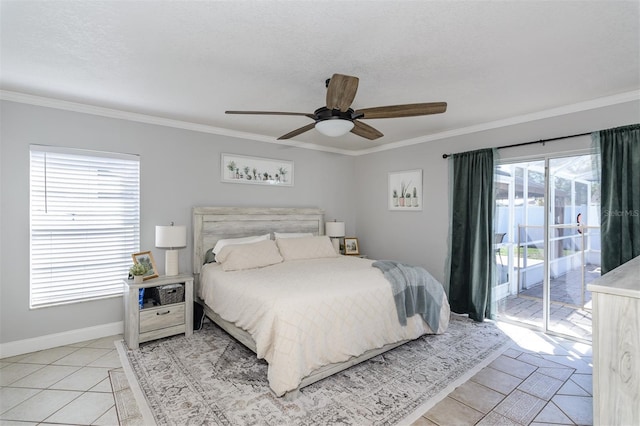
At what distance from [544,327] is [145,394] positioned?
417 centimetres

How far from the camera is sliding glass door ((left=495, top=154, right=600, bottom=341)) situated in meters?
3.37

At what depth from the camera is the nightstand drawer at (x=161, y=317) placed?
319cm

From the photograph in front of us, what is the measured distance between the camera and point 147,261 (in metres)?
3.50

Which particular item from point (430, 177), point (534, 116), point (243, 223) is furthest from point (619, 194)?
point (243, 223)

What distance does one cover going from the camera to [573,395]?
238 centimetres

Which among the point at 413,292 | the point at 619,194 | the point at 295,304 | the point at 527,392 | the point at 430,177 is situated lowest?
the point at 527,392

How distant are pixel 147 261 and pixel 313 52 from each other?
9.45 ft

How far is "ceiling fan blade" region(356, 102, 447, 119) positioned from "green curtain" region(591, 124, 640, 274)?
6.55ft

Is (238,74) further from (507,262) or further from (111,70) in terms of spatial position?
(507,262)

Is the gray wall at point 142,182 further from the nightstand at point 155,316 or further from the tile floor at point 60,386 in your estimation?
the nightstand at point 155,316

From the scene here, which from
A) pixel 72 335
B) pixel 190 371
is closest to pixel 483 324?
pixel 190 371

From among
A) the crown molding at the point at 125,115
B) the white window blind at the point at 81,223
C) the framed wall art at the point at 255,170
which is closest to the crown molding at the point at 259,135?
the crown molding at the point at 125,115

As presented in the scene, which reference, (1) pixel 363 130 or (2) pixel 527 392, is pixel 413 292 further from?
(1) pixel 363 130

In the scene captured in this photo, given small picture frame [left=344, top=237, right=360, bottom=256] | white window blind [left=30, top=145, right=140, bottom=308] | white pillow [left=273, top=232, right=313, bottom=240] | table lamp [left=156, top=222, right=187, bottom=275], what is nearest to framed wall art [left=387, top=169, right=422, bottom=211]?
small picture frame [left=344, top=237, right=360, bottom=256]
